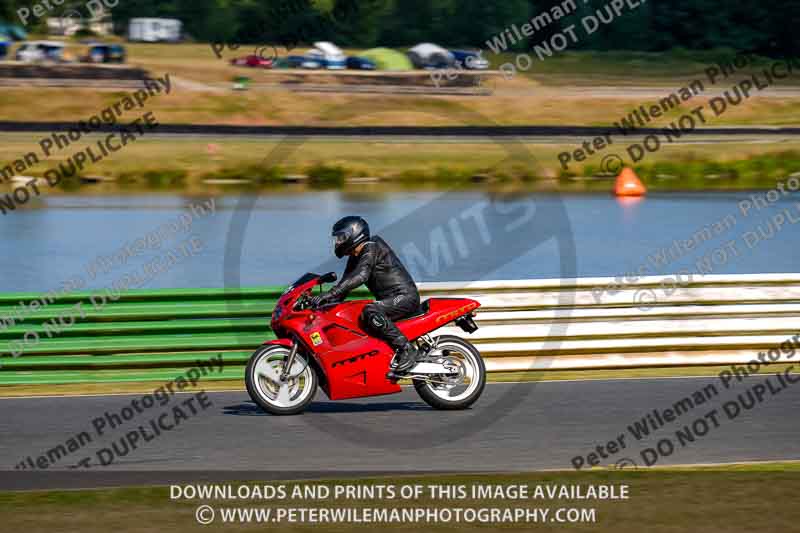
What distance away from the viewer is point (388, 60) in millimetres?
60094

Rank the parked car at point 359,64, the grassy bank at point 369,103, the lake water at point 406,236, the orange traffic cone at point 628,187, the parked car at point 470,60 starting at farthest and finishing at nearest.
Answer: the parked car at point 470,60
the parked car at point 359,64
the grassy bank at point 369,103
the orange traffic cone at point 628,187
the lake water at point 406,236

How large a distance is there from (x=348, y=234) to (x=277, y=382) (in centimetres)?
131

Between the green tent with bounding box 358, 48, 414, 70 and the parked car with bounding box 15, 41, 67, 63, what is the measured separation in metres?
15.3

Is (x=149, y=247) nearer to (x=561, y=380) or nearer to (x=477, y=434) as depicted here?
(x=561, y=380)

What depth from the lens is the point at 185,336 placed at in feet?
37.0

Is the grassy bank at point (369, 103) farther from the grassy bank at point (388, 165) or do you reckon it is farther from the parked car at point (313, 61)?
the grassy bank at point (388, 165)

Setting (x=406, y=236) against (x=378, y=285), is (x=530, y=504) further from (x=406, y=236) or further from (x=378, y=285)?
(x=406, y=236)

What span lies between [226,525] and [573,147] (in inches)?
1419

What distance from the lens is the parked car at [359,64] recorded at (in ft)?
193

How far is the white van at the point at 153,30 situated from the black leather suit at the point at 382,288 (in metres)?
59.4

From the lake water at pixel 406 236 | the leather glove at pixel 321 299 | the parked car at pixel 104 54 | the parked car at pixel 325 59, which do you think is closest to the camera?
the leather glove at pixel 321 299

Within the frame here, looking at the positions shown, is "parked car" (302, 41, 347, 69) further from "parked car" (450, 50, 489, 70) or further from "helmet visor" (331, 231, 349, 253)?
"helmet visor" (331, 231, 349, 253)

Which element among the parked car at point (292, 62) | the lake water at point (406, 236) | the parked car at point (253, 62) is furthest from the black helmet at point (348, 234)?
the parked car at point (292, 62)

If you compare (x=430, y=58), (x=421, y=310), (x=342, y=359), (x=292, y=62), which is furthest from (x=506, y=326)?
(x=430, y=58)
